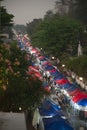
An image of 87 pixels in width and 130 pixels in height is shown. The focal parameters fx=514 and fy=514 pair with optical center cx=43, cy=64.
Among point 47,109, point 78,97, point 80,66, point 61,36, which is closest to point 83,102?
point 78,97

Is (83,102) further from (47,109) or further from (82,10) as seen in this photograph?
(82,10)

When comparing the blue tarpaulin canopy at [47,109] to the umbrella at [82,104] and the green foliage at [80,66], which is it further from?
the green foliage at [80,66]

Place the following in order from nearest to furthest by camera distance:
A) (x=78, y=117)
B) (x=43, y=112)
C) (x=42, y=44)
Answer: (x=43, y=112) → (x=78, y=117) → (x=42, y=44)

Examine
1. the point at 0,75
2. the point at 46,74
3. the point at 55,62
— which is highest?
the point at 55,62

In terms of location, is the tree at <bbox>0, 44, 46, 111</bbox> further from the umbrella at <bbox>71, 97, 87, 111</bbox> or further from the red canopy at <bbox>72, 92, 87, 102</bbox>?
the red canopy at <bbox>72, 92, 87, 102</bbox>

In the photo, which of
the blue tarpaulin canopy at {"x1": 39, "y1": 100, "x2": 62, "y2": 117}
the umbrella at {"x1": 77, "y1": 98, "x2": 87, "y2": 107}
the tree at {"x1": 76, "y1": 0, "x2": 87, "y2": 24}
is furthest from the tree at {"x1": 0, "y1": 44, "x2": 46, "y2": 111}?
the tree at {"x1": 76, "y1": 0, "x2": 87, "y2": 24}

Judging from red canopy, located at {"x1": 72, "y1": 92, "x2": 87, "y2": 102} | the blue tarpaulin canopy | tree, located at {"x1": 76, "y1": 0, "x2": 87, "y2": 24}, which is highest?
tree, located at {"x1": 76, "y1": 0, "x2": 87, "y2": 24}

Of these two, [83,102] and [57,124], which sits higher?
[83,102]

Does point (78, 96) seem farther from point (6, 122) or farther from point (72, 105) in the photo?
point (6, 122)

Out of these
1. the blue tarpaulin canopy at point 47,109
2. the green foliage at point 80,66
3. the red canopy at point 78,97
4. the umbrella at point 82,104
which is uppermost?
the green foliage at point 80,66

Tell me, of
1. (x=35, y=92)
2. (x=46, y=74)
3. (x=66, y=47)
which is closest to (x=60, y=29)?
(x=66, y=47)

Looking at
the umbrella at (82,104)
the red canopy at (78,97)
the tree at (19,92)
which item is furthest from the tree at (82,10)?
the tree at (19,92)
